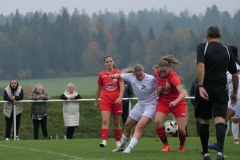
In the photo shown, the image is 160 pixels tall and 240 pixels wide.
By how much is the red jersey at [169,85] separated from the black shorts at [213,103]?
190 centimetres

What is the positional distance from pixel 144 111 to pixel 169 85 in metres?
0.81

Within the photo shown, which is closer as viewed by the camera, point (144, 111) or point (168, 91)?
point (168, 91)

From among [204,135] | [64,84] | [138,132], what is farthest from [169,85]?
[64,84]

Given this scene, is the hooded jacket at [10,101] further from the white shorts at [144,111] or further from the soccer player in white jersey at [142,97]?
the white shorts at [144,111]

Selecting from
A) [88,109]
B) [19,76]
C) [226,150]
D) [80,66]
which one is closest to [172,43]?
[80,66]

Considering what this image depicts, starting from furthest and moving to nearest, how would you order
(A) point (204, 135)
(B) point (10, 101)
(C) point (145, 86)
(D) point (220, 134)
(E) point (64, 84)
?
(E) point (64, 84), (B) point (10, 101), (C) point (145, 86), (A) point (204, 135), (D) point (220, 134)

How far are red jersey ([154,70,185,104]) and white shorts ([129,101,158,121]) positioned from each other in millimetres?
217

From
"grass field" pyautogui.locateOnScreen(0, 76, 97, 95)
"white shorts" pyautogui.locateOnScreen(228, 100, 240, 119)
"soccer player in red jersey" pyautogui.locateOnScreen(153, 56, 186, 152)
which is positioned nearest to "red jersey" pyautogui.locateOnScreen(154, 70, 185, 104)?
"soccer player in red jersey" pyautogui.locateOnScreen(153, 56, 186, 152)

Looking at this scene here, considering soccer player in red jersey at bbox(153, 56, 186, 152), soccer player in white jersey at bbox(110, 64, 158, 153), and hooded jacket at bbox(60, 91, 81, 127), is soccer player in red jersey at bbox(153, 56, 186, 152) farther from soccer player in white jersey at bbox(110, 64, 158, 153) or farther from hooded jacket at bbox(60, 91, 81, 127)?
hooded jacket at bbox(60, 91, 81, 127)

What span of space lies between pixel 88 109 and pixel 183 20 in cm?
11855

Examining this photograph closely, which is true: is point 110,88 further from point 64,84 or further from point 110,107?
point 64,84

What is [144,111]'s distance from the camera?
40.0 ft

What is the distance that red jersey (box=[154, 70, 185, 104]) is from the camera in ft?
38.0

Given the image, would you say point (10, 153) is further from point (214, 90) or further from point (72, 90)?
point (72, 90)
